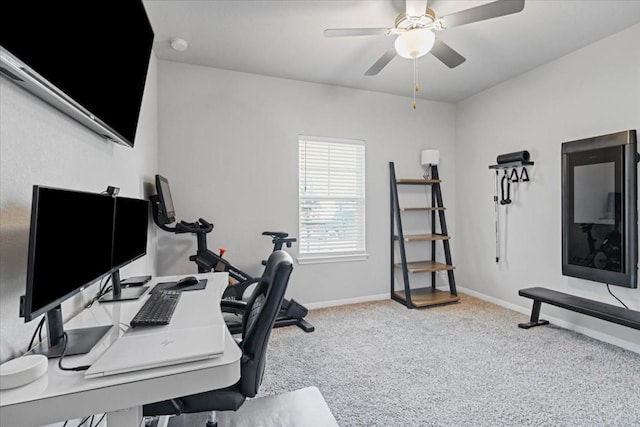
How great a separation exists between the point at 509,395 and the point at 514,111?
10.1ft

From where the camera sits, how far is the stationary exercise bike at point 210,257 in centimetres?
259

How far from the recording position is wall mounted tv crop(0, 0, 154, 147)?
0.89 meters

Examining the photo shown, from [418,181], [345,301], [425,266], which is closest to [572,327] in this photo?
[425,266]

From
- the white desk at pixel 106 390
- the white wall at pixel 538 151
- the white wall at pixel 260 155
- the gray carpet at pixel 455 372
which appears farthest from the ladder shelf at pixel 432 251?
the white desk at pixel 106 390

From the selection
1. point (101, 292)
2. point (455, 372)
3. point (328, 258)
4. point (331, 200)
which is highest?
point (331, 200)

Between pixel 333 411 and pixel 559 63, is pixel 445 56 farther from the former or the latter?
pixel 333 411

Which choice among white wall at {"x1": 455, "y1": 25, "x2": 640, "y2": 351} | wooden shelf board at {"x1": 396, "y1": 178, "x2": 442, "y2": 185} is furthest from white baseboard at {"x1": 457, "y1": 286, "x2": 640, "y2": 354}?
wooden shelf board at {"x1": 396, "y1": 178, "x2": 442, "y2": 185}

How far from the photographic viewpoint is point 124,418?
0.90 metres

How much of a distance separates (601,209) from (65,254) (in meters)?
3.78

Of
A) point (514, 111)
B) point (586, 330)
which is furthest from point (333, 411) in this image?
point (514, 111)

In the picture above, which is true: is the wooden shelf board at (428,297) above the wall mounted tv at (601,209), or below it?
below

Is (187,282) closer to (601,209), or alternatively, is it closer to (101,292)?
(101,292)

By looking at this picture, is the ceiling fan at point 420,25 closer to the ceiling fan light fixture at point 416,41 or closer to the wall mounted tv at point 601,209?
the ceiling fan light fixture at point 416,41

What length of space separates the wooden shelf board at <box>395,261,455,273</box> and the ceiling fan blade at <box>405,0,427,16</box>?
273cm
